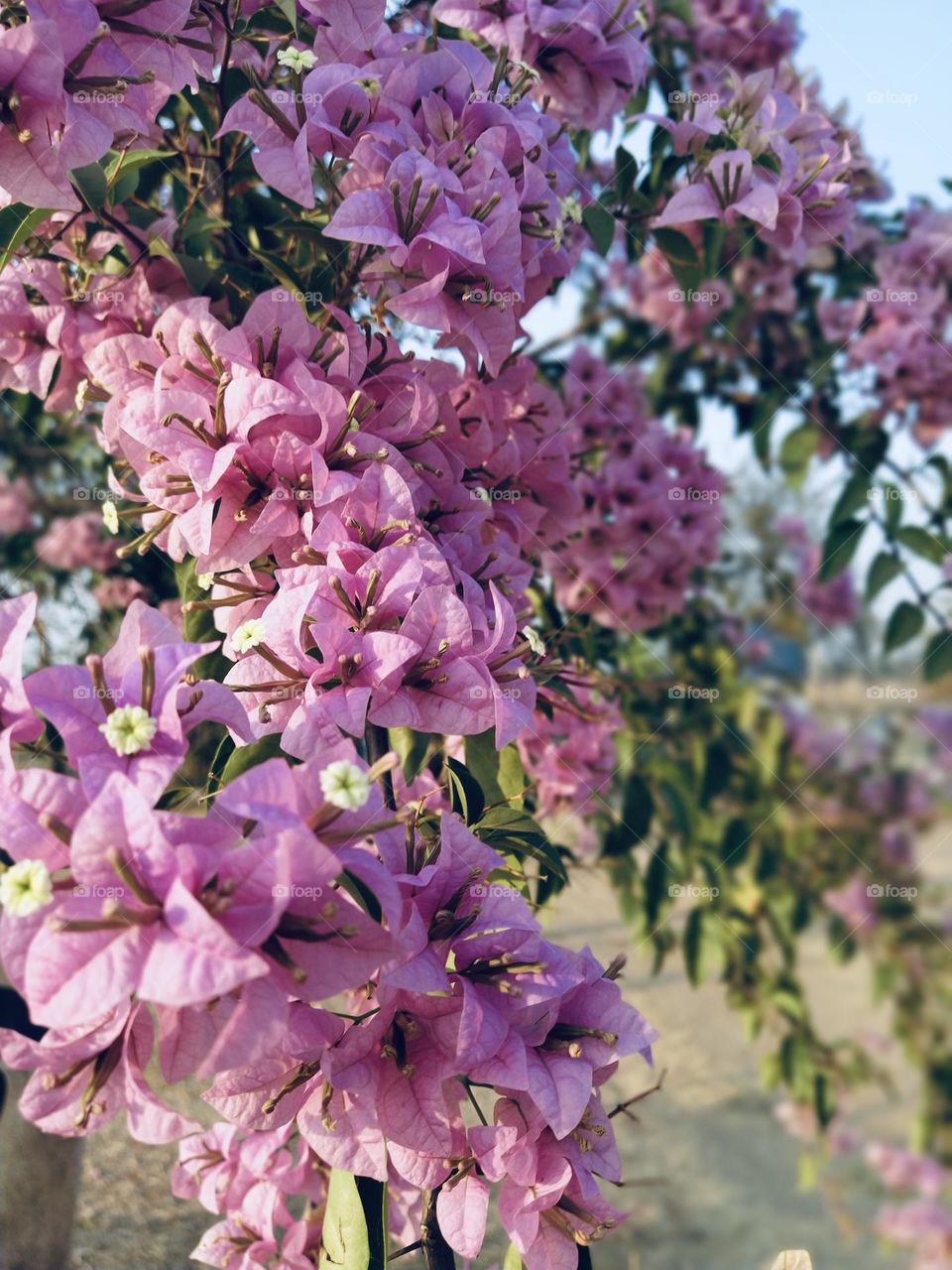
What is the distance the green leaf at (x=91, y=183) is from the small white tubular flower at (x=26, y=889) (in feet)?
1.25

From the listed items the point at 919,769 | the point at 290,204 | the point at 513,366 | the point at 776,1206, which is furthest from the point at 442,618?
the point at 919,769

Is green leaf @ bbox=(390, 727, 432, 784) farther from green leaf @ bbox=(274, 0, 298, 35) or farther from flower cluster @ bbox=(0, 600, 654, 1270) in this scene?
green leaf @ bbox=(274, 0, 298, 35)

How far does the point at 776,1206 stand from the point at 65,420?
89.2 inches

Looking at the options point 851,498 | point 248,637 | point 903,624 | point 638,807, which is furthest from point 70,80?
point 903,624

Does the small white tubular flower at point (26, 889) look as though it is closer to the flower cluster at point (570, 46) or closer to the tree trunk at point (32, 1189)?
the flower cluster at point (570, 46)

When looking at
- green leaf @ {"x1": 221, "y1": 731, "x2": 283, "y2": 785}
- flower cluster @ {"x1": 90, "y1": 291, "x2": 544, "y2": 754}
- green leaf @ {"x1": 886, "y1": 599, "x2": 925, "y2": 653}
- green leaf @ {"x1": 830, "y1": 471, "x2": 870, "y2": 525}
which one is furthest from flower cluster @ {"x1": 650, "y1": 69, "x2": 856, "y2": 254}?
green leaf @ {"x1": 886, "y1": 599, "x2": 925, "y2": 653}

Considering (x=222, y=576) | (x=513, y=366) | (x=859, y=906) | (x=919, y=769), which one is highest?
(x=513, y=366)

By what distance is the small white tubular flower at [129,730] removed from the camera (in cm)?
47

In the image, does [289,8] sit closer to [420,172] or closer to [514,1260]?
[420,172]

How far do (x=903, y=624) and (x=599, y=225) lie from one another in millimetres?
926

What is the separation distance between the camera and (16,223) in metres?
0.63

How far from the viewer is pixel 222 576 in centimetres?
70

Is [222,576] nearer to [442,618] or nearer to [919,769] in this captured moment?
[442,618]

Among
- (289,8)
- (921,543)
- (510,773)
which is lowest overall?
(510,773)
